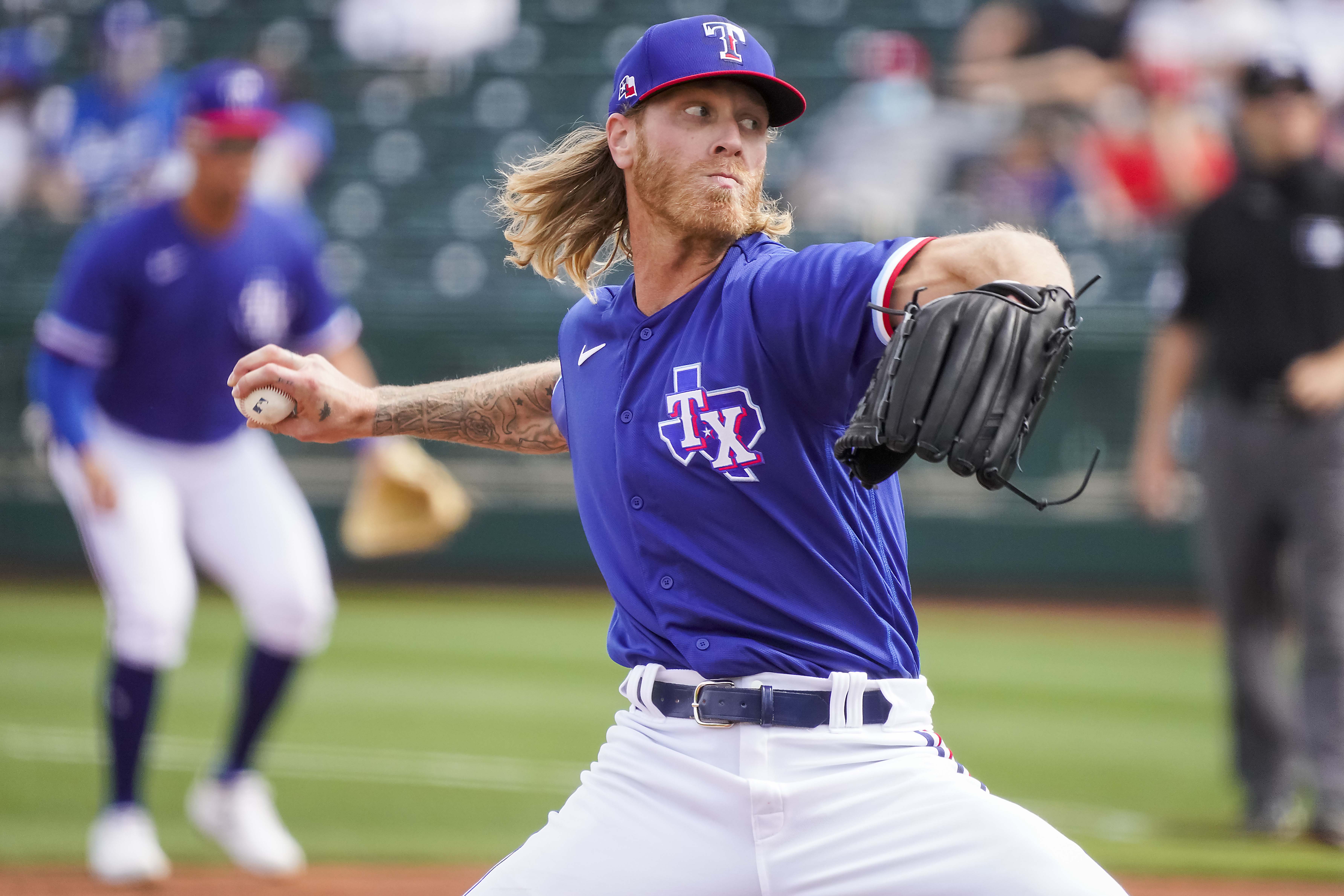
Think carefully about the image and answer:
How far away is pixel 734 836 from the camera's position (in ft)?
→ 7.72

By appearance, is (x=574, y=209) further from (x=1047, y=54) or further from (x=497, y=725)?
(x=1047, y=54)

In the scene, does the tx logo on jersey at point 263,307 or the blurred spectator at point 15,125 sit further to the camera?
the blurred spectator at point 15,125

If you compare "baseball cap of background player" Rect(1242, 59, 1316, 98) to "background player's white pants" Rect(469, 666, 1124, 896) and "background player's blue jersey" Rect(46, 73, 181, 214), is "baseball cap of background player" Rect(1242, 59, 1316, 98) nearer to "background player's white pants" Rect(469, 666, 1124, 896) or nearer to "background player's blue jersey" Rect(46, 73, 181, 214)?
"background player's white pants" Rect(469, 666, 1124, 896)

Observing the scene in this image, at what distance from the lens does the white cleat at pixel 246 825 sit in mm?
4914

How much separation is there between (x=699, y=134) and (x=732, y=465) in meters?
0.58

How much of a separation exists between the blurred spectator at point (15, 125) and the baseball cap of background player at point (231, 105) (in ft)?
29.8

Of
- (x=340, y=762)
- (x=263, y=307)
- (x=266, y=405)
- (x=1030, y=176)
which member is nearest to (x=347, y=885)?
(x=340, y=762)

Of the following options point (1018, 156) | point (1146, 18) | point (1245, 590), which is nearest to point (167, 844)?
point (1245, 590)

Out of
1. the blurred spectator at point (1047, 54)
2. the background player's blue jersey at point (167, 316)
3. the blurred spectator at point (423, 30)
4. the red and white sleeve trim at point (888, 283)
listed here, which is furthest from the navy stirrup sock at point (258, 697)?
the blurred spectator at point (423, 30)

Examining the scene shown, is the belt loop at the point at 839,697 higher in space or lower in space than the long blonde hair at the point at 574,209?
lower

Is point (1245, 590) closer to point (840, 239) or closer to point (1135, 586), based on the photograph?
point (1135, 586)

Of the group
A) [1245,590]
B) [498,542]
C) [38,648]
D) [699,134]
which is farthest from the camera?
[498,542]

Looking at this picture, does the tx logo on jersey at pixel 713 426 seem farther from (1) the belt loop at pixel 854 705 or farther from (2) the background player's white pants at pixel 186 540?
(2) the background player's white pants at pixel 186 540

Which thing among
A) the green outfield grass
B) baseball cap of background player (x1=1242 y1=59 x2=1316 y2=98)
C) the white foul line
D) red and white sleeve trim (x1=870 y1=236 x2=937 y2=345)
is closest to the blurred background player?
the green outfield grass
